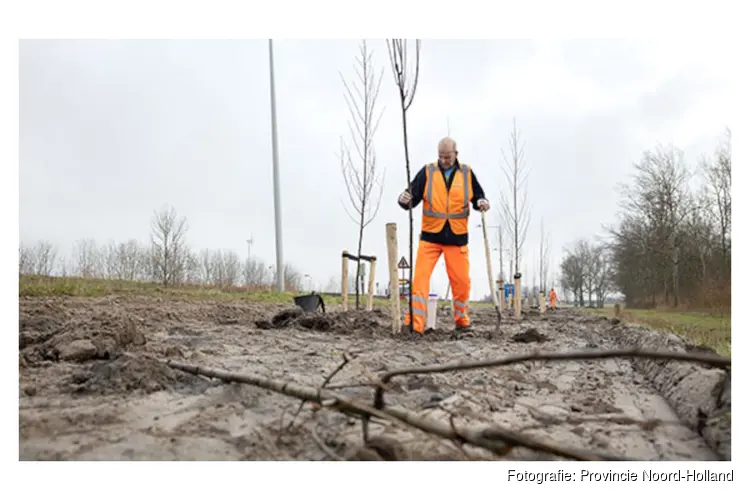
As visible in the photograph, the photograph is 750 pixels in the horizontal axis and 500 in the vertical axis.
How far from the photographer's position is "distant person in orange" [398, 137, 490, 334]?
5.57m

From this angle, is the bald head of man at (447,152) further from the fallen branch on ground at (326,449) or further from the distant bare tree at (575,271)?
the distant bare tree at (575,271)

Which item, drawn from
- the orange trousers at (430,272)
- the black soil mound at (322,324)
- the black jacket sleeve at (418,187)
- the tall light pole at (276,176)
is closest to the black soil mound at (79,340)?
the black soil mound at (322,324)

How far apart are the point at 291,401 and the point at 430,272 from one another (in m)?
3.55

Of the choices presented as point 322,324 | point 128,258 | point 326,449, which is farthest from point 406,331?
point 128,258

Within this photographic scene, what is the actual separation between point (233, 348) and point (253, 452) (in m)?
2.16

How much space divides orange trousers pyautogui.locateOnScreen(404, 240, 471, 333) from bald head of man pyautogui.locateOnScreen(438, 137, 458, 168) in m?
1.01

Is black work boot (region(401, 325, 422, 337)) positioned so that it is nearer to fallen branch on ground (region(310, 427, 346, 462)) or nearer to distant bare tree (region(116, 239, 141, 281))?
fallen branch on ground (region(310, 427, 346, 462))

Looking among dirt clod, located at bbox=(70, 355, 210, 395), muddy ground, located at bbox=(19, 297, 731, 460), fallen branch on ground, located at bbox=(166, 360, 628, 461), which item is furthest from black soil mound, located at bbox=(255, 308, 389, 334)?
fallen branch on ground, located at bbox=(166, 360, 628, 461)

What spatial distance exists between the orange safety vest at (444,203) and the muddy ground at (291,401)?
72.4 inches

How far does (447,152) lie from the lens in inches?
226

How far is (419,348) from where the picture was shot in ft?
14.6
